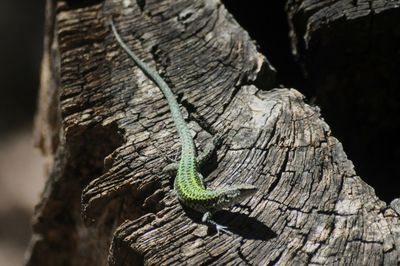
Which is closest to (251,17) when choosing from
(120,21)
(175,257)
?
(120,21)

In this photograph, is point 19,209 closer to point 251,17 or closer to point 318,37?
point 251,17

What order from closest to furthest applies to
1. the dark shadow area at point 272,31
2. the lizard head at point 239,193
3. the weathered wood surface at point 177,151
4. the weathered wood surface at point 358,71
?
1. the weathered wood surface at point 177,151
2. the lizard head at point 239,193
3. the weathered wood surface at point 358,71
4. the dark shadow area at point 272,31

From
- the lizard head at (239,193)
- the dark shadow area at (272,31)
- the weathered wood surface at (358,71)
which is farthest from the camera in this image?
the dark shadow area at (272,31)

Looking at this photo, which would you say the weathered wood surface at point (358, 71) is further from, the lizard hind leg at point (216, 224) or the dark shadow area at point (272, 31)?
the lizard hind leg at point (216, 224)

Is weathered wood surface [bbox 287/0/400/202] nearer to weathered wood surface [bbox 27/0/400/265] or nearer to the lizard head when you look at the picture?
weathered wood surface [bbox 27/0/400/265]

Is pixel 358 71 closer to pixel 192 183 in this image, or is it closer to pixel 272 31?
pixel 272 31

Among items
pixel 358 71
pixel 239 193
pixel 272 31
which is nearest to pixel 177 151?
pixel 239 193

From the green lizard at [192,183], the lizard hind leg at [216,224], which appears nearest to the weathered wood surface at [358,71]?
the green lizard at [192,183]
